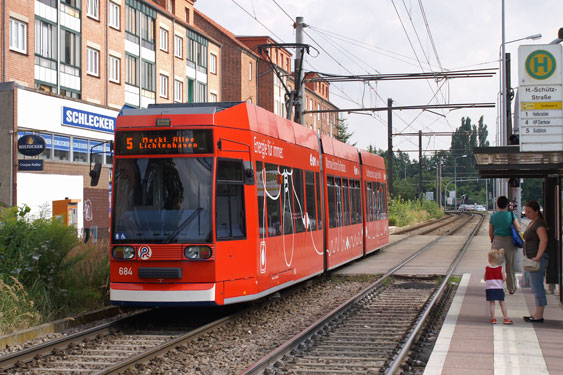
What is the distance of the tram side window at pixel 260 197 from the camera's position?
11.8 m

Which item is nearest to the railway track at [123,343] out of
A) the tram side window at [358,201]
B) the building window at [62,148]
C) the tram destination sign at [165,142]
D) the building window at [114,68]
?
the tram destination sign at [165,142]

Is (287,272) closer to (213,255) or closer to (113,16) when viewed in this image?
(213,255)

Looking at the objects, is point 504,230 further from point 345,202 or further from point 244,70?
point 244,70

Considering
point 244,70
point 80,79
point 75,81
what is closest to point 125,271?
point 75,81

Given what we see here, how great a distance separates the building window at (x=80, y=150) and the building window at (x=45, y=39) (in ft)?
11.9

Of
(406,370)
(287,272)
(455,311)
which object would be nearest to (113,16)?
(287,272)

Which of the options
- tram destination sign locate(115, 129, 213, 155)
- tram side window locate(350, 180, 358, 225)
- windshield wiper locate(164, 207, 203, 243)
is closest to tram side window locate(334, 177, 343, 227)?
tram side window locate(350, 180, 358, 225)

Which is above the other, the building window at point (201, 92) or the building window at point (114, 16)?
the building window at point (114, 16)

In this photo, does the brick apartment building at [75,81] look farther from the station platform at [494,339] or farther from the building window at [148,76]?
the station platform at [494,339]

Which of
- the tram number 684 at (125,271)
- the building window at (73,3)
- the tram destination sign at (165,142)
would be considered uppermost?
the building window at (73,3)

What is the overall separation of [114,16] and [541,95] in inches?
1090

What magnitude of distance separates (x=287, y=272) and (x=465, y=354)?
17.9ft

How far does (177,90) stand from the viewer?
1740 inches

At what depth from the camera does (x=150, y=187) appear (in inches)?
427
